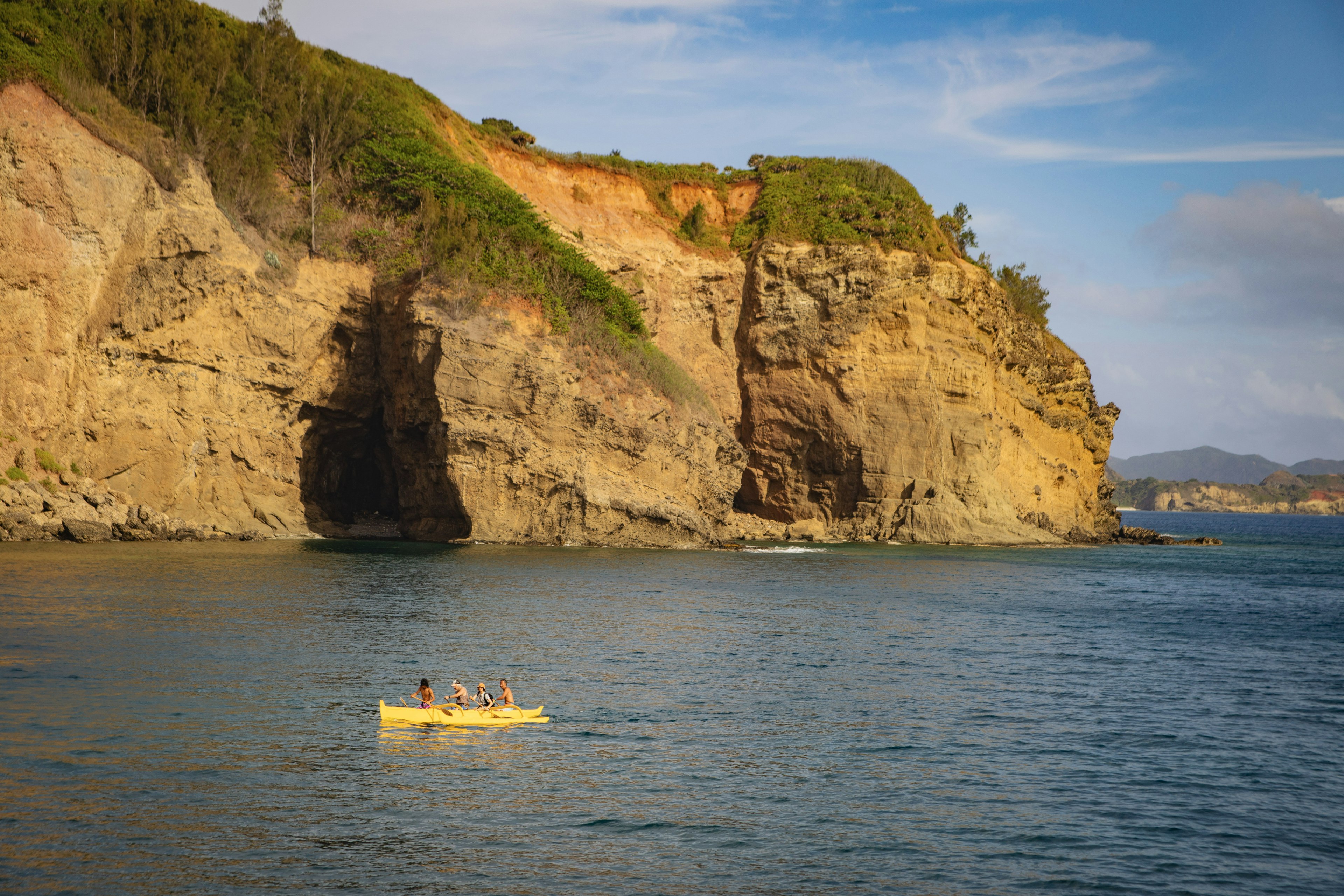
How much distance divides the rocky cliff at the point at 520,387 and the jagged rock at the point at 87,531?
0.60 metres

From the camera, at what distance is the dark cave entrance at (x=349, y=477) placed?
46.5 meters

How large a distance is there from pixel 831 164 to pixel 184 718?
199 ft

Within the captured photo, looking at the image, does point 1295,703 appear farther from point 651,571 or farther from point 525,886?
point 651,571

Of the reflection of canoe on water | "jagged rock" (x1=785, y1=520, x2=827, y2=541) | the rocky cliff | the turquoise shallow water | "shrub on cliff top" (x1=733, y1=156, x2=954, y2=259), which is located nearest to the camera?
the turquoise shallow water

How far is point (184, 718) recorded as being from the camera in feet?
49.9

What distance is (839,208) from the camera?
2468 inches

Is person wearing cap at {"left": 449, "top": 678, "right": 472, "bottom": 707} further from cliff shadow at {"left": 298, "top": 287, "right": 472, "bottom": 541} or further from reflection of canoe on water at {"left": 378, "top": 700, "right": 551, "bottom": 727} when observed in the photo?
cliff shadow at {"left": 298, "top": 287, "right": 472, "bottom": 541}

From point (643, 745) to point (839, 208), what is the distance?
52.3m

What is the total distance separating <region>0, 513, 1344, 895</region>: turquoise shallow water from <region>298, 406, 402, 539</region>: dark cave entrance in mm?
16140

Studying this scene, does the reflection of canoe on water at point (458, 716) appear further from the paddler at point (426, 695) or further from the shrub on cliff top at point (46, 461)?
the shrub on cliff top at point (46, 461)

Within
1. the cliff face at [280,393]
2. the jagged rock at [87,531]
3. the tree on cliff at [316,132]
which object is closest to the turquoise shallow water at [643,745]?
the jagged rock at [87,531]

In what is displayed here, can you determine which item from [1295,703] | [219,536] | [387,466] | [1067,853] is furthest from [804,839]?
[387,466]

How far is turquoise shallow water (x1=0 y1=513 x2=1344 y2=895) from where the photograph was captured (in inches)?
435

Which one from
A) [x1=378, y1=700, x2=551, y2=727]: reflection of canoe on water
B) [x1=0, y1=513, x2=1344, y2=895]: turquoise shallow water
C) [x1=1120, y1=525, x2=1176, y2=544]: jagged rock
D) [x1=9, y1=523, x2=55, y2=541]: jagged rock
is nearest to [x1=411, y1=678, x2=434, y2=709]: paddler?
[x1=378, y1=700, x2=551, y2=727]: reflection of canoe on water
